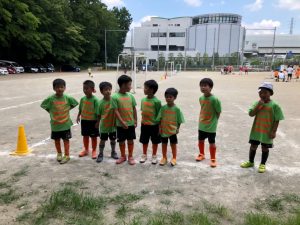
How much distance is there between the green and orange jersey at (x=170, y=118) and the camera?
191 inches

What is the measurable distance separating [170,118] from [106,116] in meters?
1.04

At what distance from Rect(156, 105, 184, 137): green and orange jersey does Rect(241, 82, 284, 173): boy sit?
112cm

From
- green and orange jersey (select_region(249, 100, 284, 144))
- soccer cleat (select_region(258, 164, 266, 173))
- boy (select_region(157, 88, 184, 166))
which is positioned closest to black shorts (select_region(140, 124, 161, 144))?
boy (select_region(157, 88, 184, 166))

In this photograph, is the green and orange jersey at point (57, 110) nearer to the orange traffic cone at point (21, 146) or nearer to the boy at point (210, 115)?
the orange traffic cone at point (21, 146)

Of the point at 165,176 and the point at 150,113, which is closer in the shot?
the point at 165,176

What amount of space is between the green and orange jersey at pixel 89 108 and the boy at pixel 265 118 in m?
2.52

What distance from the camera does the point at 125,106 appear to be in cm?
491

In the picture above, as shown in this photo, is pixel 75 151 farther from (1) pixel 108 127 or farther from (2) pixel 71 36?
(2) pixel 71 36

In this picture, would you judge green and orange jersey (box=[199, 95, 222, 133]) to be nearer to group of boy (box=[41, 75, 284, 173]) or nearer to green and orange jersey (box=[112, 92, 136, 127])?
group of boy (box=[41, 75, 284, 173])

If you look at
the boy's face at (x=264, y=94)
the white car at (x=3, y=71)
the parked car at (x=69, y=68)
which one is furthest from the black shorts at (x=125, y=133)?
the parked car at (x=69, y=68)

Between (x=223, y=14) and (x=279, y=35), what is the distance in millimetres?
30312

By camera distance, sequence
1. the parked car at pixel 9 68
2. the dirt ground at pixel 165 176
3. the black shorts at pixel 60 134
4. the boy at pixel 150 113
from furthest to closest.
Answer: the parked car at pixel 9 68 < the black shorts at pixel 60 134 < the boy at pixel 150 113 < the dirt ground at pixel 165 176

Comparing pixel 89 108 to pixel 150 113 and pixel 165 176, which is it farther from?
pixel 165 176

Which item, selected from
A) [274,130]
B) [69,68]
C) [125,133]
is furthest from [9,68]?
[274,130]
